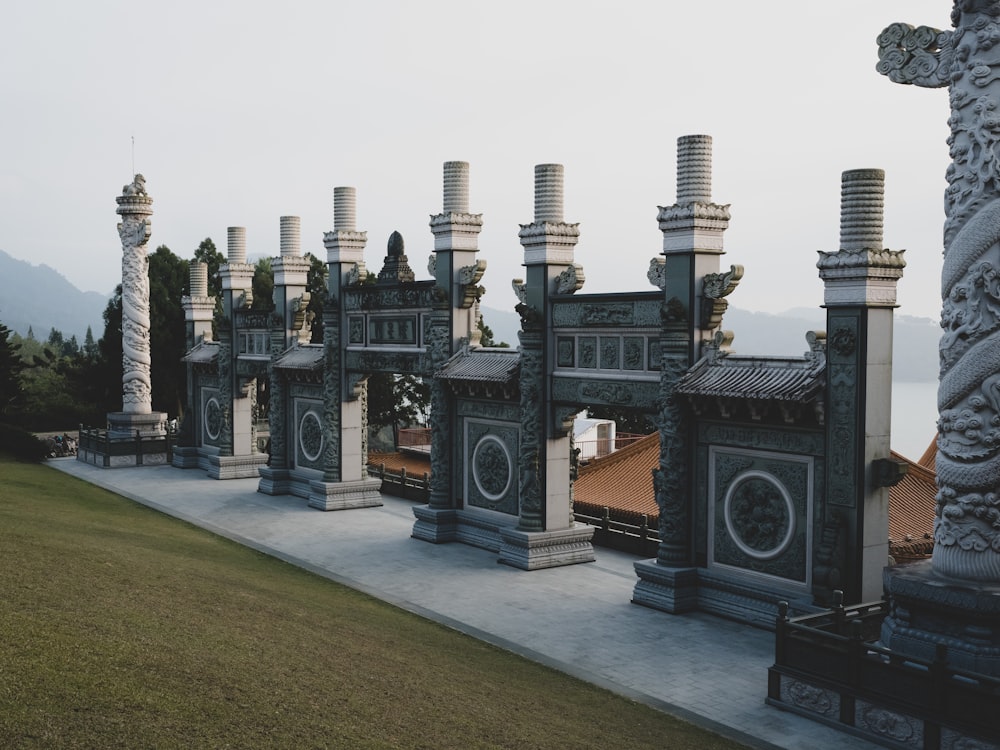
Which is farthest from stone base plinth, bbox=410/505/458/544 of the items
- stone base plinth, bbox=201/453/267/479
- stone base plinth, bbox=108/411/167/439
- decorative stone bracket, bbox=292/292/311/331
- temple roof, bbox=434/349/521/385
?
stone base plinth, bbox=108/411/167/439

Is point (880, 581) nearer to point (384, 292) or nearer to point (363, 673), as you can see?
point (363, 673)

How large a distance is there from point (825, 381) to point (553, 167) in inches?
293

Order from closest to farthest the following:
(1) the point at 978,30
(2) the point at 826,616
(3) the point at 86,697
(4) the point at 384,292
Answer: (3) the point at 86,697 → (1) the point at 978,30 → (2) the point at 826,616 → (4) the point at 384,292

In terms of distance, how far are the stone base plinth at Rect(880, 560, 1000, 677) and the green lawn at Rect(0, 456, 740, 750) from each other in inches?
101

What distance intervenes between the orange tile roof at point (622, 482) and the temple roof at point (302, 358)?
7.61 meters

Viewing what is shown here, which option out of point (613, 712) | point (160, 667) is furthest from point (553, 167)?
point (160, 667)

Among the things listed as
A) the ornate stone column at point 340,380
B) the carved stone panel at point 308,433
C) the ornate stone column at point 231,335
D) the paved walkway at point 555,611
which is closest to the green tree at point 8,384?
the ornate stone column at point 231,335

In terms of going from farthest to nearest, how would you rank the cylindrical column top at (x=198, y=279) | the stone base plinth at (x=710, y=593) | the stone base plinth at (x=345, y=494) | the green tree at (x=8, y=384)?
the green tree at (x=8, y=384), the cylindrical column top at (x=198, y=279), the stone base plinth at (x=345, y=494), the stone base plinth at (x=710, y=593)

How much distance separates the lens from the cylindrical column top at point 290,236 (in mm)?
28953

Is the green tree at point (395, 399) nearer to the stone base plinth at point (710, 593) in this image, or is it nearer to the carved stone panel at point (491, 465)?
the carved stone panel at point (491, 465)

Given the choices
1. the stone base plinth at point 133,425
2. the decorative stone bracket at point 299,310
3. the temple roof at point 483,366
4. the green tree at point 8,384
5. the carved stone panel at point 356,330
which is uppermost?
the decorative stone bracket at point 299,310

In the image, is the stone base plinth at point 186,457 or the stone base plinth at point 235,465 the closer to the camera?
the stone base plinth at point 235,465

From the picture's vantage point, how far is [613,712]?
12109mm

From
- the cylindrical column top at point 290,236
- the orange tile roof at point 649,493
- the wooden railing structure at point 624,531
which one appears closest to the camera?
the orange tile roof at point 649,493
